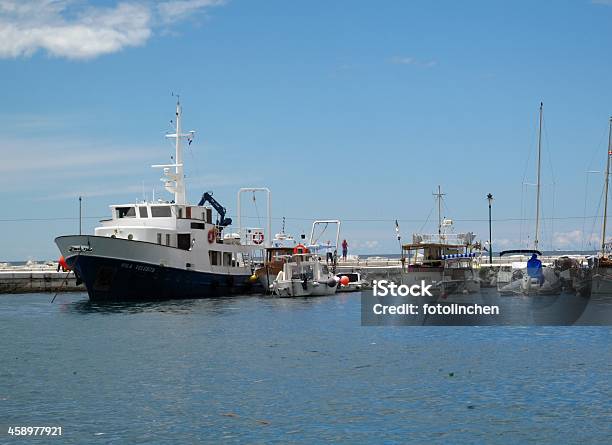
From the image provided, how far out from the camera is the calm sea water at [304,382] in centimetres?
2058

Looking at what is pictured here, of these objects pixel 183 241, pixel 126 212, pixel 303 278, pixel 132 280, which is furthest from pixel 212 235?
pixel 132 280

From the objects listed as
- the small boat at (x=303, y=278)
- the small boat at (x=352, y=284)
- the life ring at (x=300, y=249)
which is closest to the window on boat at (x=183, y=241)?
the small boat at (x=303, y=278)

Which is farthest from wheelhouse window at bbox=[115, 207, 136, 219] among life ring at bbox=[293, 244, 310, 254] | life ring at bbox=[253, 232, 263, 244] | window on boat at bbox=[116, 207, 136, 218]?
life ring at bbox=[253, 232, 263, 244]

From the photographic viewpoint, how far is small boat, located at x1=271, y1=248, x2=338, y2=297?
66.2m

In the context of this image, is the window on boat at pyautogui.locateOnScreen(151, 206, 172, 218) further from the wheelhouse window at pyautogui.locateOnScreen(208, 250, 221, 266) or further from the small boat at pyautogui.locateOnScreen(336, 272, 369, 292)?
the small boat at pyautogui.locateOnScreen(336, 272, 369, 292)

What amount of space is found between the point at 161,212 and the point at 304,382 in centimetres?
3827

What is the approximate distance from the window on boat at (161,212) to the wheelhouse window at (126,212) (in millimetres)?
1436

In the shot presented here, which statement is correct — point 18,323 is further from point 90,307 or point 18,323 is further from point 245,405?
point 245,405

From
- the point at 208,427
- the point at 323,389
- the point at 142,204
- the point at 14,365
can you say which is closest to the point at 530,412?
the point at 323,389

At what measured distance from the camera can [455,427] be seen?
68.2ft

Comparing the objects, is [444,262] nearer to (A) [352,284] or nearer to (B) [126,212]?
(A) [352,284]

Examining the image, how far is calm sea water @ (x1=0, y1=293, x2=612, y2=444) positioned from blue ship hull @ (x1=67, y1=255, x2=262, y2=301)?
12738 millimetres

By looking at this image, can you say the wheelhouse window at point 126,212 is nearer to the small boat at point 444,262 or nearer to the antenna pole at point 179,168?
the antenna pole at point 179,168

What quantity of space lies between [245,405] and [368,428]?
4142 mm
